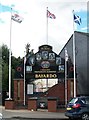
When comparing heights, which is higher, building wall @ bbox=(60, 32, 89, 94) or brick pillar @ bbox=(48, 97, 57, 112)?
building wall @ bbox=(60, 32, 89, 94)

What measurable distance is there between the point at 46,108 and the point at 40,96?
369cm

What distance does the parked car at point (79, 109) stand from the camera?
20078 millimetres

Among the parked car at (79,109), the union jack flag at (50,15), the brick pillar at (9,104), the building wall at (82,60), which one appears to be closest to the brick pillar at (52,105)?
the brick pillar at (9,104)

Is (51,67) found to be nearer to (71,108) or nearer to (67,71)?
(67,71)

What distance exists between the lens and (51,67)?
3506cm

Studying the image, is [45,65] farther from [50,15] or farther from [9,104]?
[9,104]

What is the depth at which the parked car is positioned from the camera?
790 inches

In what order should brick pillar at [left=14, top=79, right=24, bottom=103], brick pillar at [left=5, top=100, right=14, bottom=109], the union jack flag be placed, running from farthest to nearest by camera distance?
brick pillar at [left=14, top=79, right=24, bottom=103]
the union jack flag
brick pillar at [left=5, top=100, right=14, bottom=109]

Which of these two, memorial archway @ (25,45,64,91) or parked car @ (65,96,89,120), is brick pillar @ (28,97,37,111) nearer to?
memorial archway @ (25,45,64,91)

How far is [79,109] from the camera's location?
20.2 m

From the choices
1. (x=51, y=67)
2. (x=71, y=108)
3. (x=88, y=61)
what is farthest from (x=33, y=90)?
(x=71, y=108)

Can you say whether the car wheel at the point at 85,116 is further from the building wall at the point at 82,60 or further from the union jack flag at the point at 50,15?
the building wall at the point at 82,60

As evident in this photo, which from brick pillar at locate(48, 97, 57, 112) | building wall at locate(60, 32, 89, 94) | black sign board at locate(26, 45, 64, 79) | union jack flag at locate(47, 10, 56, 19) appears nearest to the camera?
brick pillar at locate(48, 97, 57, 112)

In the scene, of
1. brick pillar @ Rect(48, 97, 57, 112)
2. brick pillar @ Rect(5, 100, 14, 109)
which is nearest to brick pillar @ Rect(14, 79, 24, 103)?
brick pillar @ Rect(5, 100, 14, 109)
